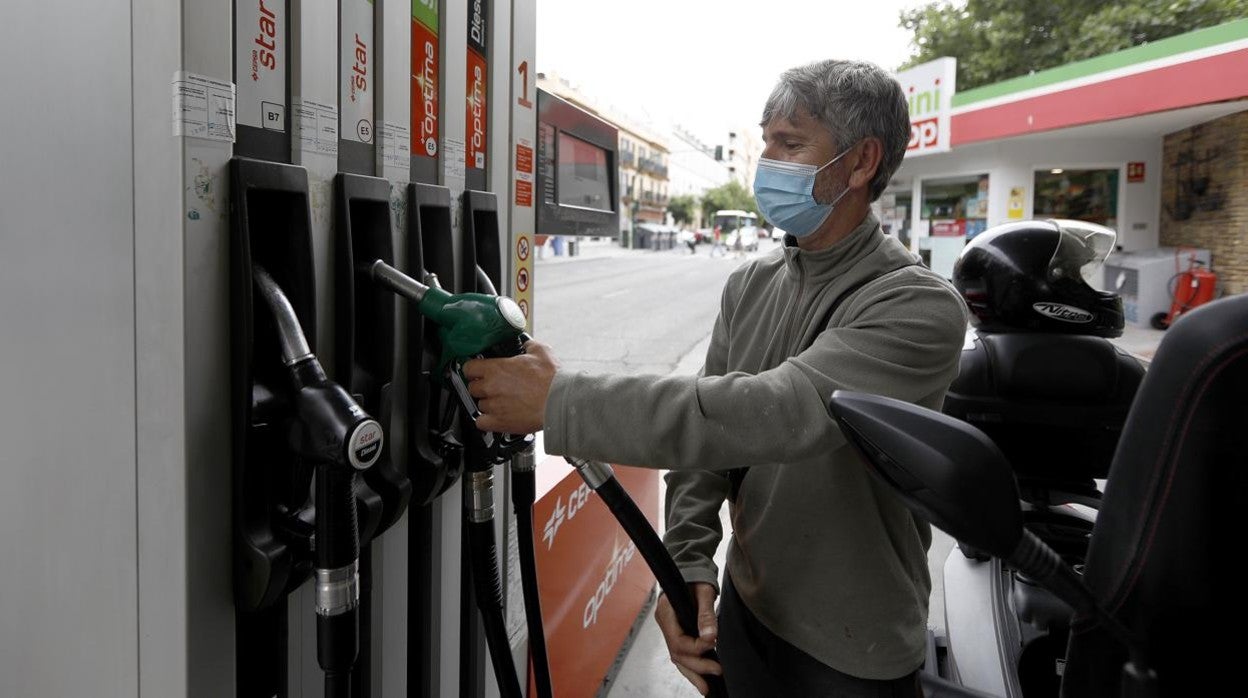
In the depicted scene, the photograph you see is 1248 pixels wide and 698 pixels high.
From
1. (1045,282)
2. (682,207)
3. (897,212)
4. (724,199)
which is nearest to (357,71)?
(1045,282)

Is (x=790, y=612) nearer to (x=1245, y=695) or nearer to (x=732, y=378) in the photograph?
(x=732, y=378)

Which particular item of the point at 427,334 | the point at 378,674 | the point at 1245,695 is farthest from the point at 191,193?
the point at 1245,695

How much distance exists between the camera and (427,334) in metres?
1.64

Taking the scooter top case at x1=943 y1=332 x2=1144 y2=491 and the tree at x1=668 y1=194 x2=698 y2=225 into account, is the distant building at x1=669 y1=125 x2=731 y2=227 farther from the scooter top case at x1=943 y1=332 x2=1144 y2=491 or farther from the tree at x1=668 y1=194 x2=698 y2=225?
the scooter top case at x1=943 y1=332 x2=1144 y2=491

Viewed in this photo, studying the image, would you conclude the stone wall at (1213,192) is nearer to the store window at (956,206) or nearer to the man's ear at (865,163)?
the store window at (956,206)

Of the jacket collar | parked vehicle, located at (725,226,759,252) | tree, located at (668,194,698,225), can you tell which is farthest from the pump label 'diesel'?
tree, located at (668,194,698,225)

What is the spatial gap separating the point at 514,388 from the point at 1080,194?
57.9 ft

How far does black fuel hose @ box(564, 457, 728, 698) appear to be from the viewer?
1.46 metres

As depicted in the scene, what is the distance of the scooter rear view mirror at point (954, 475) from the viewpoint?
2.91 feet

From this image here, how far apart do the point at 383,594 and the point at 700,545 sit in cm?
66

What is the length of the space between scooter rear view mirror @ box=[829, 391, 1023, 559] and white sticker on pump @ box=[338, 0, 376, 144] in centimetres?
97

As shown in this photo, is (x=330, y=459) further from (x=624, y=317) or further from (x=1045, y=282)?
(x=624, y=317)

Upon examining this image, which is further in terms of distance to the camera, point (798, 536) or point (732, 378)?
point (798, 536)

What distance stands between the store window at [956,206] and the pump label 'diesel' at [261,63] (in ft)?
57.0
